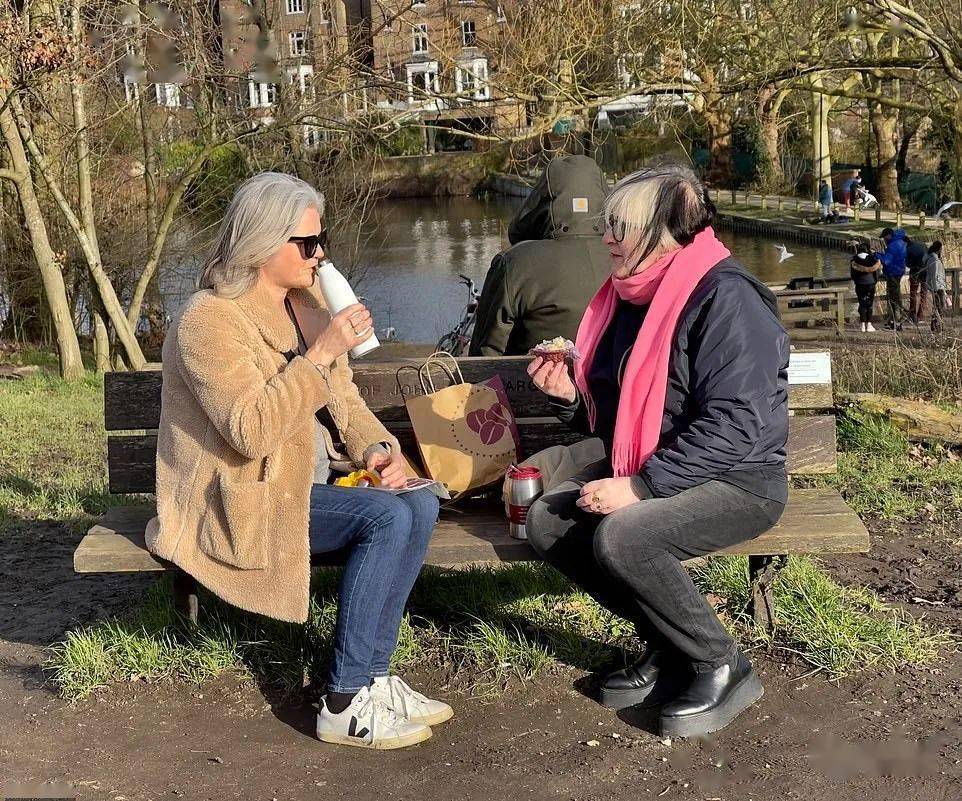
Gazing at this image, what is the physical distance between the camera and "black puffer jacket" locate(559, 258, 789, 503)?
10.2 ft

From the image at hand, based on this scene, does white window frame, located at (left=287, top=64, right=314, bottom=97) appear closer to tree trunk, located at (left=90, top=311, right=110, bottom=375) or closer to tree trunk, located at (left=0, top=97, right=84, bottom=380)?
tree trunk, located at (left=0, top=97, right=84, bottom=380)

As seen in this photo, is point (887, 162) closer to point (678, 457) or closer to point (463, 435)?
point (463, 435)

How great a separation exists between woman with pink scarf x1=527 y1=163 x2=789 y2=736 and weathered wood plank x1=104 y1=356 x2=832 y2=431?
32.8 inches

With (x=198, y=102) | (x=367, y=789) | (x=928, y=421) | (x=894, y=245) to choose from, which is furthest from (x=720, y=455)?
(x=894, y=245)

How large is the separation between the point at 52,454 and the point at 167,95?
5.48m

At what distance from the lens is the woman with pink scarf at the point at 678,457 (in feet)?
10.3

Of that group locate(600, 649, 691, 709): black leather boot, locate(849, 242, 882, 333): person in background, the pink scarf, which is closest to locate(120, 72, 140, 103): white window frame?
the pink scarf

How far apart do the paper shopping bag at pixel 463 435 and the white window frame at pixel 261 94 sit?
7632mm

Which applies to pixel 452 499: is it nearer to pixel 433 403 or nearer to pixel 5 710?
pixel 433 403

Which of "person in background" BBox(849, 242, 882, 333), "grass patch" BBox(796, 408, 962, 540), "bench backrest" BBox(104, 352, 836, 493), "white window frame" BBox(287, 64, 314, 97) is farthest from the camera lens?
"person in background" BBox(849, 242, 882, 333)

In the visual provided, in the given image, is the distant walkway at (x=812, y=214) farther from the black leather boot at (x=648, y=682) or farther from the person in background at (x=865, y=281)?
the black leather boot at (x=648, y=682)

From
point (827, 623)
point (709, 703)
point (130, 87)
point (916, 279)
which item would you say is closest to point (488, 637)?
point (709, 703)

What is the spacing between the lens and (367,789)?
118 inches

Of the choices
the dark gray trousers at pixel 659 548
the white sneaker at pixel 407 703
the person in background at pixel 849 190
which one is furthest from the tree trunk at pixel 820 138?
the white sneaker at pixel 407 703
